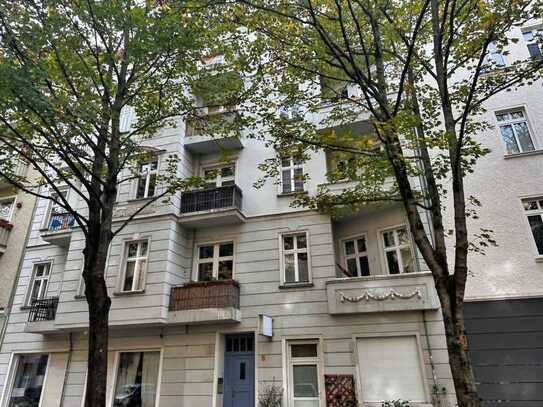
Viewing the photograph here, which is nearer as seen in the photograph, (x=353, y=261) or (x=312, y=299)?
(x=312, y=299)

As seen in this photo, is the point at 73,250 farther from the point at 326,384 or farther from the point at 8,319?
the point at 326,384

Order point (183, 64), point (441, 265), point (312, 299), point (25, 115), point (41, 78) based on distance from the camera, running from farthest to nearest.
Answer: point (312, 299) < point (183, 64) < point (25, 115) < point (41, 78) < point (441, 265)

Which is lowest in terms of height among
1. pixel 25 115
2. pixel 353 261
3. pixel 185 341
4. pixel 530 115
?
pixel 185 341

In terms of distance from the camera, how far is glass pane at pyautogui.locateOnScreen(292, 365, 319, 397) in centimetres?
981

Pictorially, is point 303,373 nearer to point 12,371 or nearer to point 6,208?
point 12,371

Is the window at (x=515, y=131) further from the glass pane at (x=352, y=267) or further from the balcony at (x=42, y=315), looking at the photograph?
the balcony at (x=42, y=315)

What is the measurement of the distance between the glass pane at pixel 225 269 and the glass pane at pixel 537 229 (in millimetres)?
8546

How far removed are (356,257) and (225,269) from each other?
168 inches

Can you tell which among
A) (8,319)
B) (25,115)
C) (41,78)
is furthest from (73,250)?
(41,78)

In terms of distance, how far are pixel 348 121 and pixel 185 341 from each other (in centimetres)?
826

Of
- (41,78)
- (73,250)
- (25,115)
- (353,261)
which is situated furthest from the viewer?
(73,250)

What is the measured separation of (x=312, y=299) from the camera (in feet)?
34.5

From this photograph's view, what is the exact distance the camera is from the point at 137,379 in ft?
36.8

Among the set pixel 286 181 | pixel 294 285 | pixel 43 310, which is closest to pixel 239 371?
pixel 294 285
